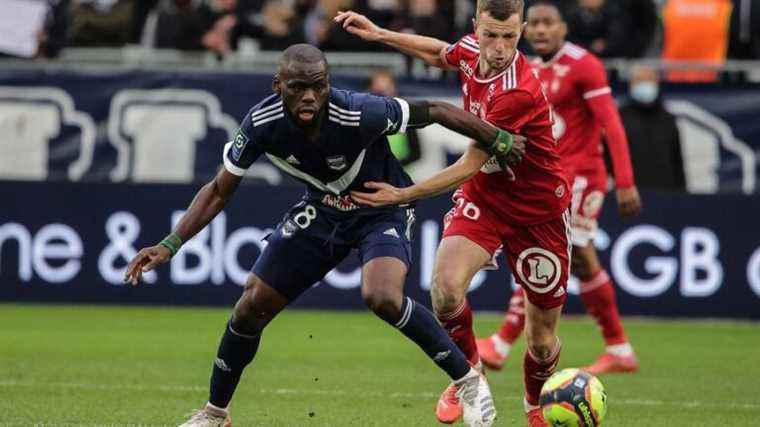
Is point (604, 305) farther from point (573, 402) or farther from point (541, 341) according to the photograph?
point (573, 402)

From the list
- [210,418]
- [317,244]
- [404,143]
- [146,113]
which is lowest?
[404,143]

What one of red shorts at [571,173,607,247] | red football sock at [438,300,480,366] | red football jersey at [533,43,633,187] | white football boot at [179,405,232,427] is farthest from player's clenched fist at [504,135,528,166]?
red shorts at [571,173,607,247]

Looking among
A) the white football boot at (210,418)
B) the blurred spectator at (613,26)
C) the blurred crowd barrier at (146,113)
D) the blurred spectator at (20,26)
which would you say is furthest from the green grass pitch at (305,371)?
the blurred spectator at (613,26)

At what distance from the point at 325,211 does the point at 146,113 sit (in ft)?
30.2

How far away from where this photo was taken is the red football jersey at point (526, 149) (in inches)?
346

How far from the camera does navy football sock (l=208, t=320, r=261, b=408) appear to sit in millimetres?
8547

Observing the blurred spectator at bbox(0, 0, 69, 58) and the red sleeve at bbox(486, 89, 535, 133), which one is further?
the blurred spectator at bbox(0, 0, 69, 58)

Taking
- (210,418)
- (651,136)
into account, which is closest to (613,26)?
(651,136)

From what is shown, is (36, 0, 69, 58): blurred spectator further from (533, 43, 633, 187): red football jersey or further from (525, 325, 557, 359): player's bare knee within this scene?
(525, 325, 557, 359): player's bare knee

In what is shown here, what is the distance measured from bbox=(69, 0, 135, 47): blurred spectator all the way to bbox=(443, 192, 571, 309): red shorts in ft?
34.9

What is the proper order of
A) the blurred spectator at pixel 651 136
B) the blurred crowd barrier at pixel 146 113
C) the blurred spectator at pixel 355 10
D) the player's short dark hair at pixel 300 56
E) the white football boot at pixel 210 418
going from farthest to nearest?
1. the blurred spectator at pixel 355 10
2. the blurred crowd barrier at pixel 146 113
3. the blurred spectator at pixel 651 136
4. the white football boot at pixel 210 418
5. the player's short dark hair at pixel 300 56

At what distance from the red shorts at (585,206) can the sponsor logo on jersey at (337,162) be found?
A: 3.96 metres

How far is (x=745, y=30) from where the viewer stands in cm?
1844

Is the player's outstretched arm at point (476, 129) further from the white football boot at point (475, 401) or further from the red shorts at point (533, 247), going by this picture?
the white football boot at point (475, 401)
